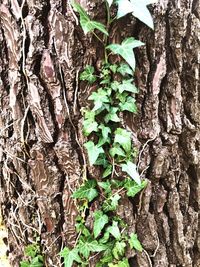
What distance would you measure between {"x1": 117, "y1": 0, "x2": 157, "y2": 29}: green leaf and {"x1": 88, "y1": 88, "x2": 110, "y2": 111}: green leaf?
231mm

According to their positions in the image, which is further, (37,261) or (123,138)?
(37,261)

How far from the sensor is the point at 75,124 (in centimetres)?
124

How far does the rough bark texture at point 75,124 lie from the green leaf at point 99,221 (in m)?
0.07

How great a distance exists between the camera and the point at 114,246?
1290 mm

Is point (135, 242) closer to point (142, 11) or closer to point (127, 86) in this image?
point (127, 86)

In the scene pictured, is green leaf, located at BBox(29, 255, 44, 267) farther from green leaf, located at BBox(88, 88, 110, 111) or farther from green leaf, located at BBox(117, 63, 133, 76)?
green leaf, located at BBox(117, 63, 133, 76)

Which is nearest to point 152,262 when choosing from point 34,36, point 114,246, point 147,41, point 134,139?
point 114,246

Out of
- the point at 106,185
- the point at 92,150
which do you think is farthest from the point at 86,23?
the point at 106,185

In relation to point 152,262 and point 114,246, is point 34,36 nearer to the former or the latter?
point 114,246

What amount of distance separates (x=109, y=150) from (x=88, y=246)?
0.34m

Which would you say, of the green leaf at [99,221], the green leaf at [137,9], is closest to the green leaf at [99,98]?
the green leaf at [137,9]

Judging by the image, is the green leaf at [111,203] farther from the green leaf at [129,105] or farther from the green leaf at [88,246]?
the green leaf at [129,105]

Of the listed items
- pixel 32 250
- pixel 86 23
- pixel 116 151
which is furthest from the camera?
pixel 32 250

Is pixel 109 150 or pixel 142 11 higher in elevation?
pixel 142 11
